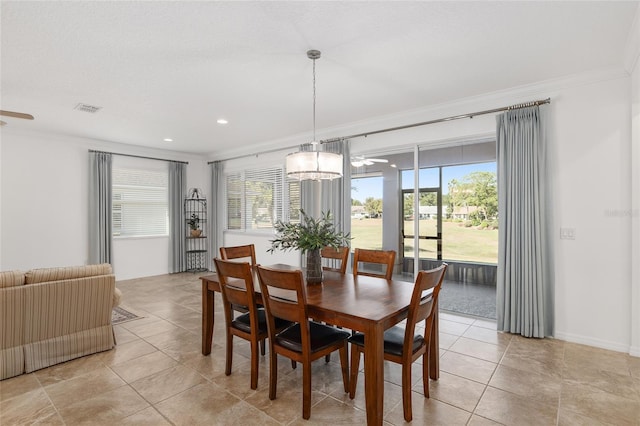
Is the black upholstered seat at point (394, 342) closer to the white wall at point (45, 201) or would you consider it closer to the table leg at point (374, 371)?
the table leg at point (374, 371)

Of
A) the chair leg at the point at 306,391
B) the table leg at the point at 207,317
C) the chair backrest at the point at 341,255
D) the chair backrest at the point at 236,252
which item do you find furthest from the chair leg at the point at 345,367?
the chair backrest at the point at 236,252

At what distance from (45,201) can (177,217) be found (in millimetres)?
2242

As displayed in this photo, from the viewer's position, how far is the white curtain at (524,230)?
3420mm

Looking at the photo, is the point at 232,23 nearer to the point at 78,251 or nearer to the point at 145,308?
the point at 145,308

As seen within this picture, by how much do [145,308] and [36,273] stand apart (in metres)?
1.90

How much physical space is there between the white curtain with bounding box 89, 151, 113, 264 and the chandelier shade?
470 cm

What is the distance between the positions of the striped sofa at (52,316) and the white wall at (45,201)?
3343mm

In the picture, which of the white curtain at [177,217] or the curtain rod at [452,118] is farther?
the white curtain at [177,217]

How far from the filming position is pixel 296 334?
234 cm

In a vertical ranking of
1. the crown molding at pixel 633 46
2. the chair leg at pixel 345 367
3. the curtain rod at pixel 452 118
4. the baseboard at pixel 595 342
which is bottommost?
the baseboard at pixel 595 342

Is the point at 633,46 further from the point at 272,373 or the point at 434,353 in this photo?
the point at 272,373

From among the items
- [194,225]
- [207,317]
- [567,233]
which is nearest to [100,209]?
[194,225]

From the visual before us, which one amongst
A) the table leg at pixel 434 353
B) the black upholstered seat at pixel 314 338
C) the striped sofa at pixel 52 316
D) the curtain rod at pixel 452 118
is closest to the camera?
the black upholstered seat at pixel 314 338

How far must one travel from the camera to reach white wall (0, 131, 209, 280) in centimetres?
517
